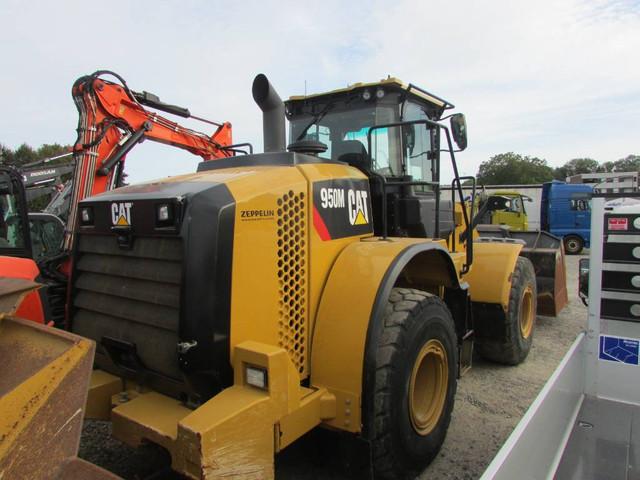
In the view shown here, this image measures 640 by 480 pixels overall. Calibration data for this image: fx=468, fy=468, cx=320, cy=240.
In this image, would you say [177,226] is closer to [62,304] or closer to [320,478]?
[320,478]

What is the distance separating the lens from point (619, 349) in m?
3.11

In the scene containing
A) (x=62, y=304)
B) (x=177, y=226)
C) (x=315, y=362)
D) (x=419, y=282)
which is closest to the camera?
(x=177, y=226)

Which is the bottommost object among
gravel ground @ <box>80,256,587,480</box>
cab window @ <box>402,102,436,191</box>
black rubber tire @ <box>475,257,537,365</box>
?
gravel ground @ <box>80,256,587,480</box>

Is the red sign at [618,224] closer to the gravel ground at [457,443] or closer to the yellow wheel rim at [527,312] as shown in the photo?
the gravel ground at [457,443]

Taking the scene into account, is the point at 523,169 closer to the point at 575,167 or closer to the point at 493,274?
the point at 575,167

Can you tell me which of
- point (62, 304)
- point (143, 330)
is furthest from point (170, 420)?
point (62, 304)

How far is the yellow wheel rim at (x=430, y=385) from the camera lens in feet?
9.59

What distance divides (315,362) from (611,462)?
5.46 ft

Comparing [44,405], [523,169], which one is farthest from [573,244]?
[523,169]

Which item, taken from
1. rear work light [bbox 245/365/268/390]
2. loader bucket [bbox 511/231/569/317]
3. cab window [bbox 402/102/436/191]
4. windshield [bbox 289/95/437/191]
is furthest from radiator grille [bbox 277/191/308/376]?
loader bucket [bbox 511/231/569/317]

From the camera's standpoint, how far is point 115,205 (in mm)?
2514

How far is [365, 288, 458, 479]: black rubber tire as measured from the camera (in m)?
2.47

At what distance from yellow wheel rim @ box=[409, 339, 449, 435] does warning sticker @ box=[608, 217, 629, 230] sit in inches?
53.2

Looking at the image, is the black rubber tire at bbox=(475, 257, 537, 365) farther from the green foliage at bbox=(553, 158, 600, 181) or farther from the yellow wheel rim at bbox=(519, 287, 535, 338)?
the green foliage at bbox=(553, 158, 600, 181)
